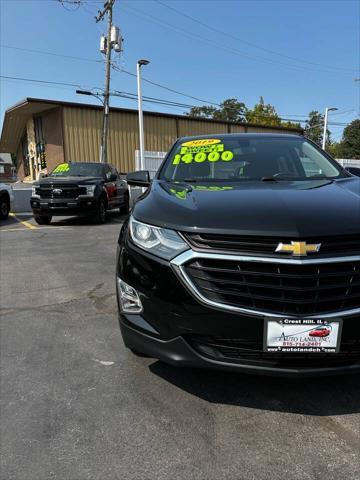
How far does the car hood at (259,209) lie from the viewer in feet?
6.85

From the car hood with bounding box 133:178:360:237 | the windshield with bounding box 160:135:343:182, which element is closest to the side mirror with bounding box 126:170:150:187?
the windshield with bounding box 160:135:343:182

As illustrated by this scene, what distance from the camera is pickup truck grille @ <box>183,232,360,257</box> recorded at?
203 cm

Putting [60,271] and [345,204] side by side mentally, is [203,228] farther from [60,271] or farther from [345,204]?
[60,271]

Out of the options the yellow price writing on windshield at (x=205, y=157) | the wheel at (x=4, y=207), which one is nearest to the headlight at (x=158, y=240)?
the yellow price writing on windshield at (x=205, y=157)

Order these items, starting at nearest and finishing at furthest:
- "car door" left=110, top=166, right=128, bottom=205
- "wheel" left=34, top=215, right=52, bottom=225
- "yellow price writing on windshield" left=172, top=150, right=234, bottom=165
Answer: "yellow price writing on windshield" left=172, top=150, right=234, bottom=165
"wheel" left=34, top=215, right=52, bottom=225
"car door" left=110, top=166, right=128, bottom=205

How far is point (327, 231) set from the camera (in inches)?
81.2

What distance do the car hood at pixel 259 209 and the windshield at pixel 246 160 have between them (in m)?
0.46

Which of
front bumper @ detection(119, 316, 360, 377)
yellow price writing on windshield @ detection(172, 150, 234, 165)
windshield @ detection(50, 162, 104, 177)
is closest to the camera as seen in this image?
front bumper @ detection(119, 316, 360, 377)

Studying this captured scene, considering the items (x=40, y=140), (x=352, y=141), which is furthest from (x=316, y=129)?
(x=40, y=140)

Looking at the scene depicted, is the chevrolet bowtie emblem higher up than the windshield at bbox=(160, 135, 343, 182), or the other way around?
the windshield at bbox=(160, 135, 343, 182)

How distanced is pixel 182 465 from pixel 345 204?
1.60 m

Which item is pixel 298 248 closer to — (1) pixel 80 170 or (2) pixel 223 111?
(1) pixel 80 170

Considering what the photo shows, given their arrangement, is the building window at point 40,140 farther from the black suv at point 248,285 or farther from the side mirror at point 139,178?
the black suv at point 248,285

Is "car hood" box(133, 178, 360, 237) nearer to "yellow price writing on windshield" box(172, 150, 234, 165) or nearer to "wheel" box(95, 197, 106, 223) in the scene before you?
"yellow price writing on windshield" box(172, 150, 234, 165)
